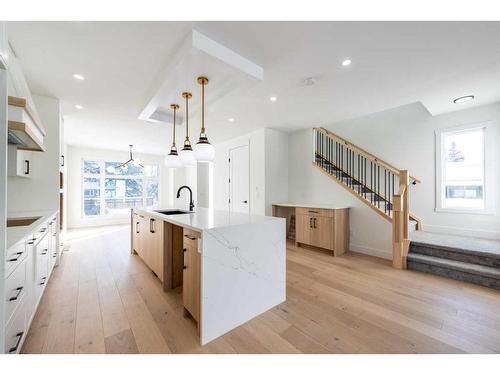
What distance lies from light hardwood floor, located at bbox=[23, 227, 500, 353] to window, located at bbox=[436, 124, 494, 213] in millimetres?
1892

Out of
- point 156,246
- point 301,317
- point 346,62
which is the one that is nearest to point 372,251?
point 301,317

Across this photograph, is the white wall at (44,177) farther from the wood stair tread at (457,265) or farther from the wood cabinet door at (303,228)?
the wood stair tread at (457,265)

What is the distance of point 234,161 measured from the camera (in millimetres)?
5586

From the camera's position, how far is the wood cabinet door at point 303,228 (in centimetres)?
411

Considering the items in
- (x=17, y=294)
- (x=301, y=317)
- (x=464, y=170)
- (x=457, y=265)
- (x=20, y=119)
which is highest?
(x=20, y=119)

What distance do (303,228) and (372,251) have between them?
1.28 metres

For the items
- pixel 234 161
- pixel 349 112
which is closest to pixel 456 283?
pixel 349 112

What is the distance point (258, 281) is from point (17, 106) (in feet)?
8.27

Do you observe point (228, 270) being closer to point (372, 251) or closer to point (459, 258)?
point (372, 251)

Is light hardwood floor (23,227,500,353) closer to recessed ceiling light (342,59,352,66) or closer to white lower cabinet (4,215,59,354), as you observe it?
white lower cabinet (4,215,59,354)

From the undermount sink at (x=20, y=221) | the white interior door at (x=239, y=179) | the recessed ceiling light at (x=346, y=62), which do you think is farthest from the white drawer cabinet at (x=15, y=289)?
the white interior door at (x=239, y=179)

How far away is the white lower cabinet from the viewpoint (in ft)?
4.14

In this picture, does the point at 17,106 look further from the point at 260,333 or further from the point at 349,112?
the point at 349,112

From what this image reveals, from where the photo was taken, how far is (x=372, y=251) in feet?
12.5
